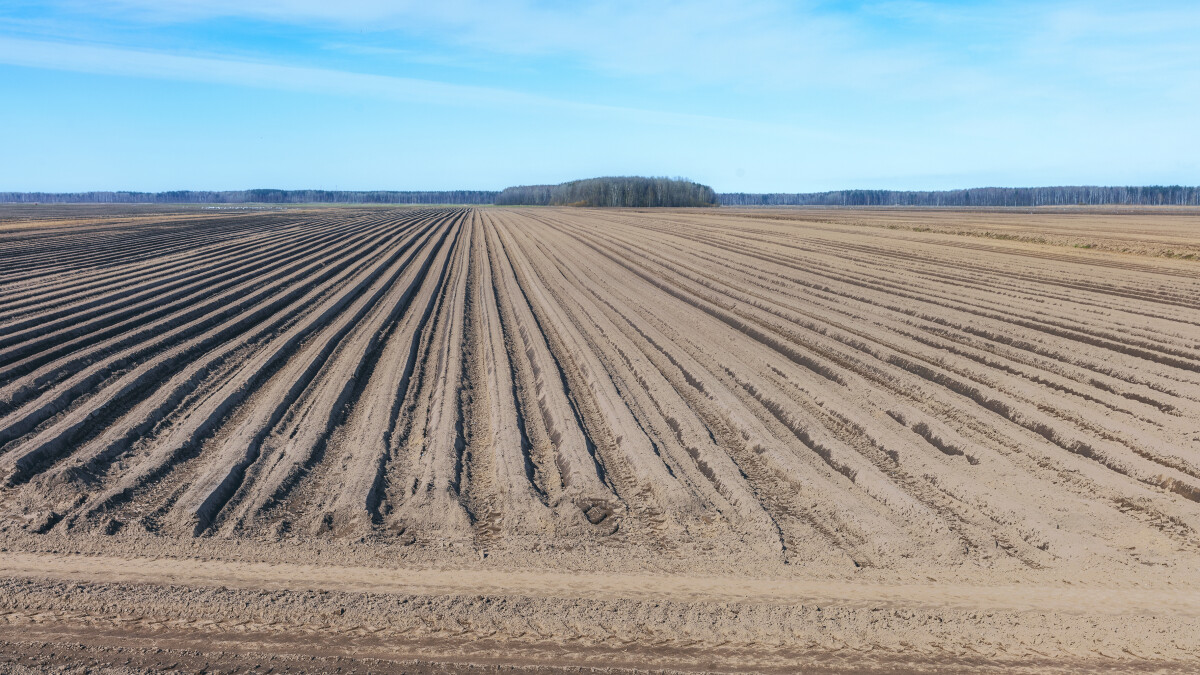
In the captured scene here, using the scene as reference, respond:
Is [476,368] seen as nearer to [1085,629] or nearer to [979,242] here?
[1085,629]

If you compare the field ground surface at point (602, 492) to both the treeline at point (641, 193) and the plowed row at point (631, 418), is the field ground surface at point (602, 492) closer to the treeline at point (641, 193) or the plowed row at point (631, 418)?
the plowed row at point (631, 418)

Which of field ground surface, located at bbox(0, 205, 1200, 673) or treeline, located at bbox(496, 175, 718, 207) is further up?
treeline, located at bbox(496, 175, 718, 207)

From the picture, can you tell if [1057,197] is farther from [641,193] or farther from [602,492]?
[602,492]

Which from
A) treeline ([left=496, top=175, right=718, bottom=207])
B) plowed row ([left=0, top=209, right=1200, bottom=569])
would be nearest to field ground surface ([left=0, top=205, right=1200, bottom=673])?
plowed row ([left=0, top=209, right=1200, bottom=569])

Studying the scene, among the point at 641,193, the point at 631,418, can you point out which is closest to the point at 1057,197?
the point at 641,193

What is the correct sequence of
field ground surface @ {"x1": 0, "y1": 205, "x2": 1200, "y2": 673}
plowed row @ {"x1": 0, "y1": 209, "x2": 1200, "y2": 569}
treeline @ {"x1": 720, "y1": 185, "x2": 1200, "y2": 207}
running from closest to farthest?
field ground surface @ {"x1": 0, "y1": 205, "x2": 1200, "y2": 673}
plowed row @ {"x1": 0, "y1": 209, "x2": 1200, "y2": 569}
treeline @ {"x1": 720, "y1": 185, "x2": 1200, "y2": 207}

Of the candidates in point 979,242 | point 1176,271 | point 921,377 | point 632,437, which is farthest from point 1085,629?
point 979,242

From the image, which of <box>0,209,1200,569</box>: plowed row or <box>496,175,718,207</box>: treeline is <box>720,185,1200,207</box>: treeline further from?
<box>0,209,1200,569</box>: plowed row
